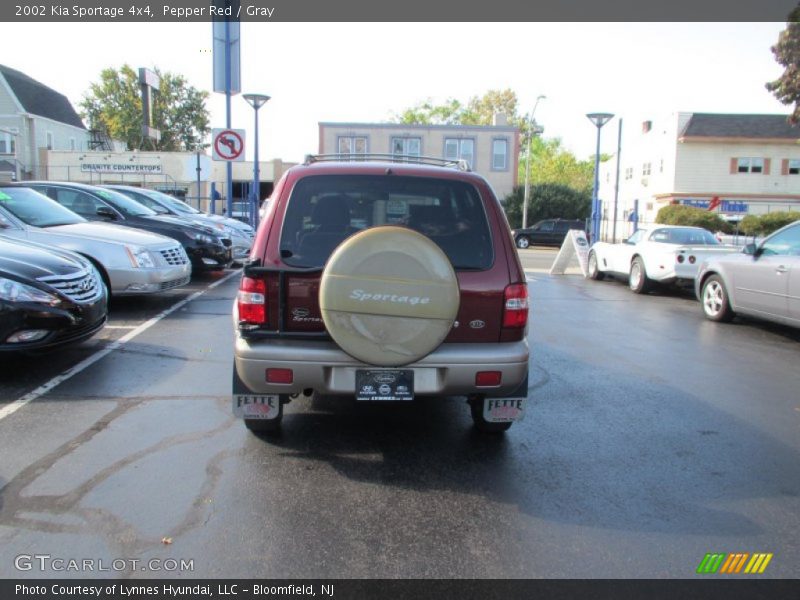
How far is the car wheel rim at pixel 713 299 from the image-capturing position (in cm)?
959

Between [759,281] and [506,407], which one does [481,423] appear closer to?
[506,407]

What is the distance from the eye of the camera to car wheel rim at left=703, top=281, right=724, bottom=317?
959 cm

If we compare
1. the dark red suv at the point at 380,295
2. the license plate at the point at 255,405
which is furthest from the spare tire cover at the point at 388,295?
the license plate at the point at 255,405

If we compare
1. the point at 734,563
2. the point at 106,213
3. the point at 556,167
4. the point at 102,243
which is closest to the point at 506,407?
the point at 734,563

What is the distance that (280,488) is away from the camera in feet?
12.2

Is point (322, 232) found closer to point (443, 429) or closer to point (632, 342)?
point (443, 429)

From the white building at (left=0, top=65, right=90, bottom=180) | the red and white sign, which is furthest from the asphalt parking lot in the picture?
the white building at (left=0, top=65, right=90, bottom=180)

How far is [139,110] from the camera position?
62.1 meters

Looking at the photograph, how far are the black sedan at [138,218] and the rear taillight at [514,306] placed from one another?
27.9ft

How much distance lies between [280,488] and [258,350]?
0.79 meters

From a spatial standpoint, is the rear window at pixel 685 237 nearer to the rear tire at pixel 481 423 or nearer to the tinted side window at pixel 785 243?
the tinted side window at pixel 785 243

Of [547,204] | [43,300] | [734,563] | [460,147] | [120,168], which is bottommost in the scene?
[734,563]

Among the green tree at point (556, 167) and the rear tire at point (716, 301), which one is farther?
the green tree at point (556, 167)

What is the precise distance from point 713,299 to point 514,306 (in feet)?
23.0
